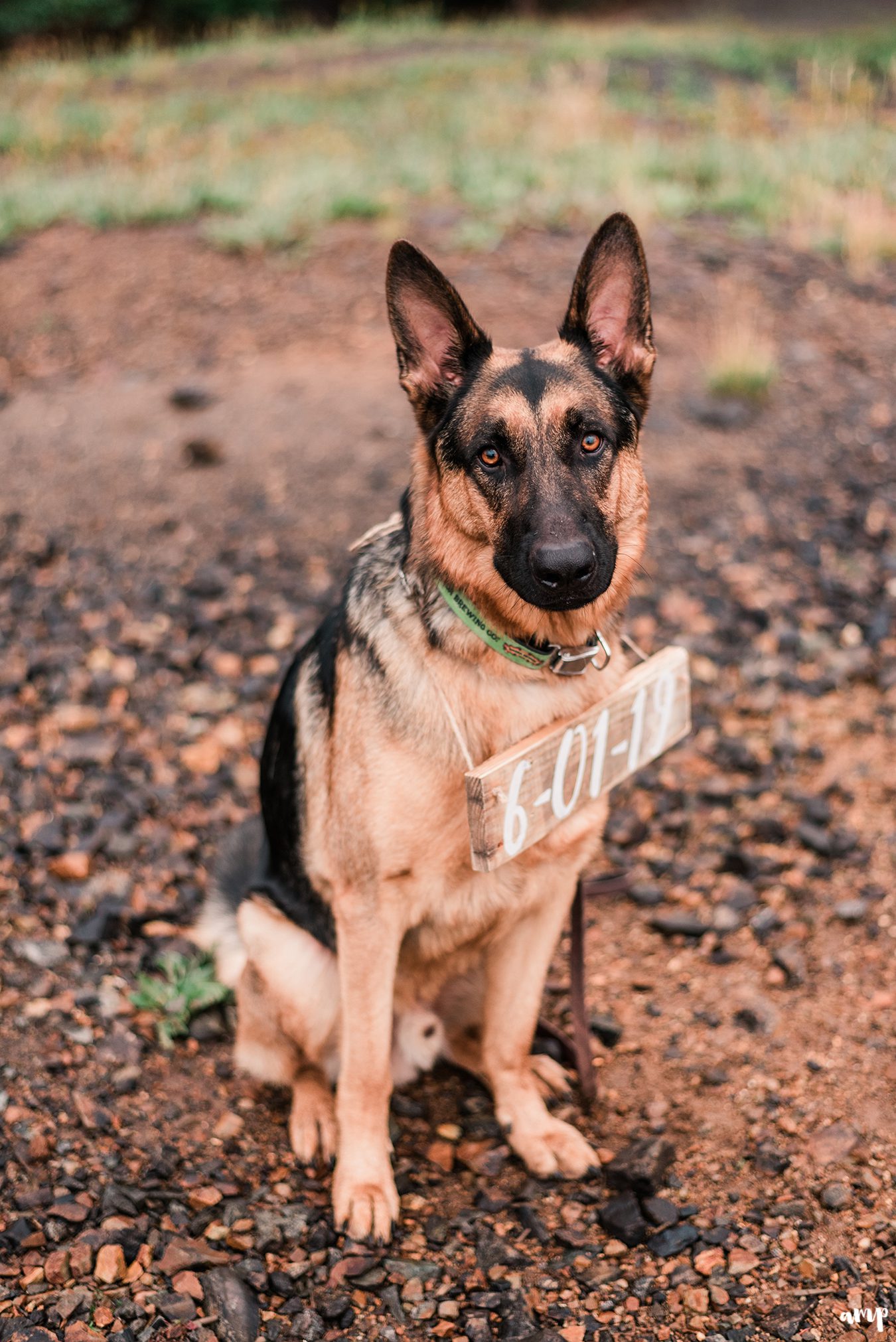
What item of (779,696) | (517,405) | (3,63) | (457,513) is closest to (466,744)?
(457,513)

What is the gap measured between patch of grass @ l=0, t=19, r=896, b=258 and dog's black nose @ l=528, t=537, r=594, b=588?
6067mm

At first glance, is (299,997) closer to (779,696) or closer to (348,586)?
(348,586)

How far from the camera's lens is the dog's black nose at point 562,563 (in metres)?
2.43

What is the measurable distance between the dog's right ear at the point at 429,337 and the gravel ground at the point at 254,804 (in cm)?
208

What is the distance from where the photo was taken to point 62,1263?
2631 millimetres

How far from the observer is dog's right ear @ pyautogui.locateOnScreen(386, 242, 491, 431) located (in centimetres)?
269

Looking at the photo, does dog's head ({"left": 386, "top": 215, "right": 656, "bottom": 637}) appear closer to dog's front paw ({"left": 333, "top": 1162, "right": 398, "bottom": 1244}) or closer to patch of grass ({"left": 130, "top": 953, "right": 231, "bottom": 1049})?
dog's front paw ({"left": 333, "top": 1162, "right": 398, "bottom": 1244})

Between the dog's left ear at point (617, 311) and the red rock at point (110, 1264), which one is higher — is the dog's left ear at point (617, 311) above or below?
above

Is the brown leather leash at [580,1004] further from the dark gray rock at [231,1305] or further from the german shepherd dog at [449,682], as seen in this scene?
the dark gray rock at [231,1305]

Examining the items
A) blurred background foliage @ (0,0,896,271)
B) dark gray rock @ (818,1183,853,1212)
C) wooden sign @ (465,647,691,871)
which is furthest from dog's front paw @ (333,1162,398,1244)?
blurred background foliage @ (0,0,896,271)

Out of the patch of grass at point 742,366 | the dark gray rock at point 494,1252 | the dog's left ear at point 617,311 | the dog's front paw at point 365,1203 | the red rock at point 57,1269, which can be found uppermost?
the dog's left ear at point 617,311

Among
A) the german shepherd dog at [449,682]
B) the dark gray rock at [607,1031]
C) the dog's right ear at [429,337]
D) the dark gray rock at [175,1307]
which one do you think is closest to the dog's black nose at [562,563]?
the german shepherd dog at [449,682]

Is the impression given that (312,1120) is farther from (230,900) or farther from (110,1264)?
(230,900)

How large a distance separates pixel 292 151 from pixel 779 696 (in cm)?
790
